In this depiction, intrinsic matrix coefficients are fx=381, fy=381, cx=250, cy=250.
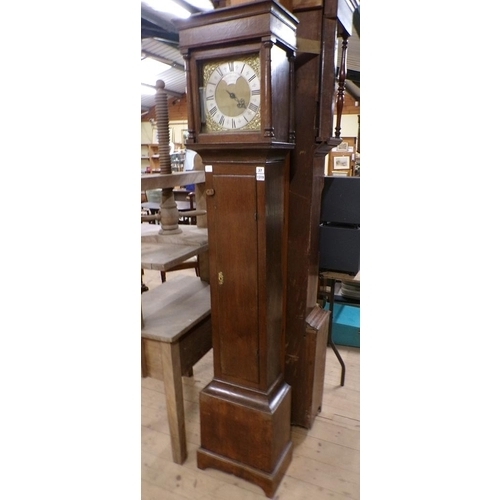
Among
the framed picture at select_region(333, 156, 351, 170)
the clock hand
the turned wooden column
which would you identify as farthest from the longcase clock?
the framed picture at select_region(333, 156, 351, 170)

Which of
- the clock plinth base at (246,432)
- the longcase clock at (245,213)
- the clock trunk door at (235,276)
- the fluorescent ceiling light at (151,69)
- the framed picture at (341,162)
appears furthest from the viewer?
the framed picture at (341,162)

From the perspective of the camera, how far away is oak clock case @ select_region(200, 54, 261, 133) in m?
1.14

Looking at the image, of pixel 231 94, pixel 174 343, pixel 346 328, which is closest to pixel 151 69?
pixel 346 328

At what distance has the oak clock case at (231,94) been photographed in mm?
1145

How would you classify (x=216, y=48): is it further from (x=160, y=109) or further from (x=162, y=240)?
(x=162, y=240)

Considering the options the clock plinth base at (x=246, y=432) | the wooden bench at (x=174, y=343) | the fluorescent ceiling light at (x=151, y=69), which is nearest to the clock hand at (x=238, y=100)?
the wooden bench at (x=174, y=343)

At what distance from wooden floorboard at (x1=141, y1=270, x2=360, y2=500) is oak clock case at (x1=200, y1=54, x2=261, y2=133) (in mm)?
1341

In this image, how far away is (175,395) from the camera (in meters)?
1.52

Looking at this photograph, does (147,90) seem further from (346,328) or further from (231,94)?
(231,94)

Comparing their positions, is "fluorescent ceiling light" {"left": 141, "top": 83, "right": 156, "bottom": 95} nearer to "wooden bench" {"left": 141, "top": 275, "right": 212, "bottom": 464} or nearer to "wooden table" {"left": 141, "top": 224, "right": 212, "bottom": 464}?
"wooden table" {"left": 141, "top": 224, "right": 212, "bottom": 464}

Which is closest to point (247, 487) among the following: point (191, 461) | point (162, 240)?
point (191, 461)

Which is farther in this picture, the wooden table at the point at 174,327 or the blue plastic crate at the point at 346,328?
the blue plastic crate at the point at 346,328

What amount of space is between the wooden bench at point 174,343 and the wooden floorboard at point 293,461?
0.10m

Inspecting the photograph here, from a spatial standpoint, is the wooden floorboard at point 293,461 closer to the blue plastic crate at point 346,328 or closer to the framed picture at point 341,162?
the blue plastic crate at point 346,328
